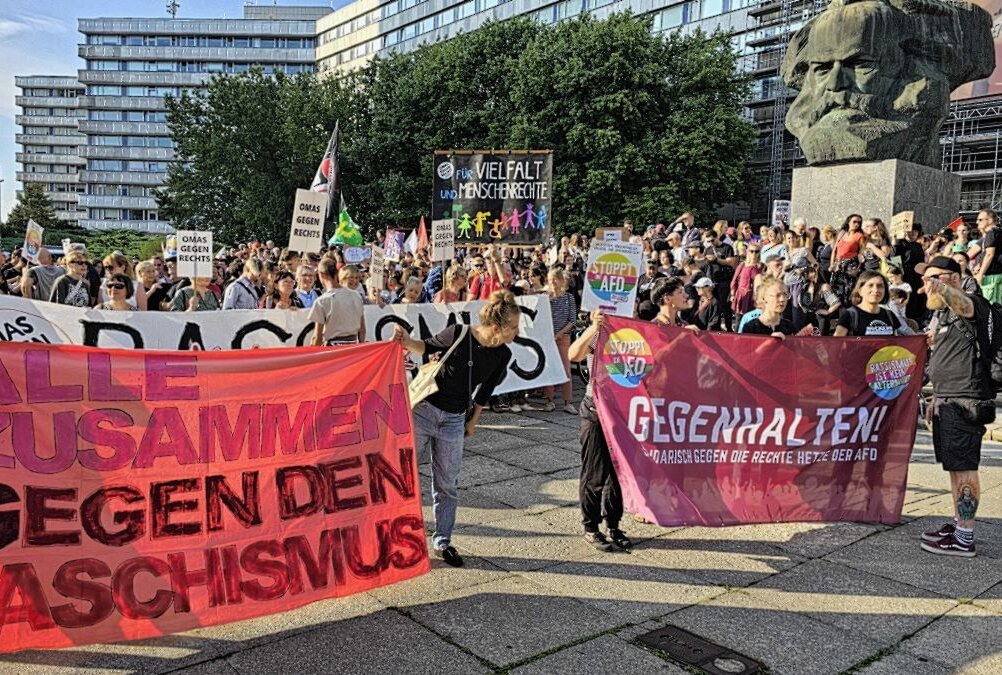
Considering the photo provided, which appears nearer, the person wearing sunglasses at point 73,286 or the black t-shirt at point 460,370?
the black t-shirt at point 460,370

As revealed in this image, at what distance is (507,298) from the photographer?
15.8ft

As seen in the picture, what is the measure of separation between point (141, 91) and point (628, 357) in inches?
4757

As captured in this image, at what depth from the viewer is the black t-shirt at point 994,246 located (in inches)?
428

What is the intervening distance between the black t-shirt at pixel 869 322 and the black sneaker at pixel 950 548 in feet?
4.95

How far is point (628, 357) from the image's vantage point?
5.38 meters

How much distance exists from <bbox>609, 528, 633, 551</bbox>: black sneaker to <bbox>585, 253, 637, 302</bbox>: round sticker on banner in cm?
289

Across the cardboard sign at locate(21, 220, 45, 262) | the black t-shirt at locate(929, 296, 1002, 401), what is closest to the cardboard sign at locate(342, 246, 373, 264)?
the cardboard sign at locate(21, 220, 45, 262)

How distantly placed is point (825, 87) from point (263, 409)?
1525cm

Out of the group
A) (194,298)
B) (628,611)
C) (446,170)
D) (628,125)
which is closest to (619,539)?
(628,611)

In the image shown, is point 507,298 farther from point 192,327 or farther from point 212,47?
point 212,47

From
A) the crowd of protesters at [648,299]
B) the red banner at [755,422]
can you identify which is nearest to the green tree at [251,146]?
the crowd of protesters at [648,299]

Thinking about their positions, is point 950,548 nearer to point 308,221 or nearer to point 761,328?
point 761,328

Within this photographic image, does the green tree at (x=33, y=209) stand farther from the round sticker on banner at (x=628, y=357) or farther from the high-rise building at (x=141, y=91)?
the round sticker on banner at (x=628, y=357)

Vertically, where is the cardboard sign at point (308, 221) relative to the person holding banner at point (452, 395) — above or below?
above
